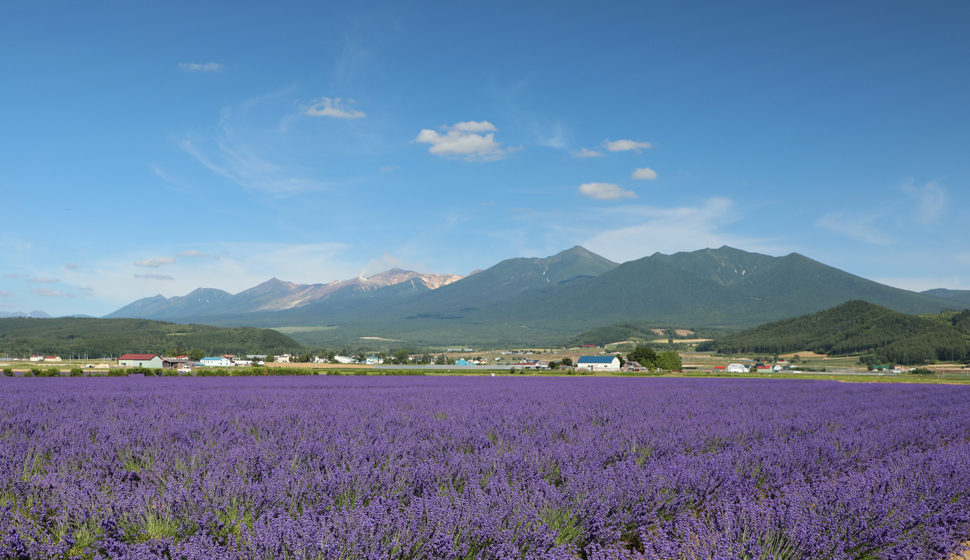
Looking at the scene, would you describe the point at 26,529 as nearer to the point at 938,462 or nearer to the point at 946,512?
the point at 946,512

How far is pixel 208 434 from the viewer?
315 inches

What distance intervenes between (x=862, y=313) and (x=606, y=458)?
578ft

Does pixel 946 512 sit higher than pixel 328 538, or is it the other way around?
pixel 328 538

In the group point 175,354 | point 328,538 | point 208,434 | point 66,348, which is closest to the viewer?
point 328,538

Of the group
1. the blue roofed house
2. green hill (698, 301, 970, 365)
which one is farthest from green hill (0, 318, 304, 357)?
green hill (698, 301, 970, 365)

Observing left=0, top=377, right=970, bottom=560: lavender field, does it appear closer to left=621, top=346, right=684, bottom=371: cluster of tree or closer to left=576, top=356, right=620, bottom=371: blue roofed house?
left=621, top=346, right=684, bottom=371: cluster of tree

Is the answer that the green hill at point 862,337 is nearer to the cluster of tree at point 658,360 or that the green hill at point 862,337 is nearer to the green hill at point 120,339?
the cluster of tree at point 658,360

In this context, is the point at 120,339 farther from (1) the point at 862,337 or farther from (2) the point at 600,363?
(1) the point at 862,337

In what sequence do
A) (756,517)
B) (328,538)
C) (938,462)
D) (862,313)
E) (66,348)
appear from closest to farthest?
(328,538) < (756,517) < (938,462) < (66,348) < (862,313)

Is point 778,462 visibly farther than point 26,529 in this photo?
Yes

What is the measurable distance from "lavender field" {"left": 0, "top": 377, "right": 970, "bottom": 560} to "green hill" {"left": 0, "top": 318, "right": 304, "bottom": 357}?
10504 centimetres

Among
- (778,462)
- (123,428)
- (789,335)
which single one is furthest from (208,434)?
(789,335)

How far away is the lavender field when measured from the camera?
391 cm

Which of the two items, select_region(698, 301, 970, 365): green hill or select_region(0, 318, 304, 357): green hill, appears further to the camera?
select_region(0, 318, 304, 357): green hill
